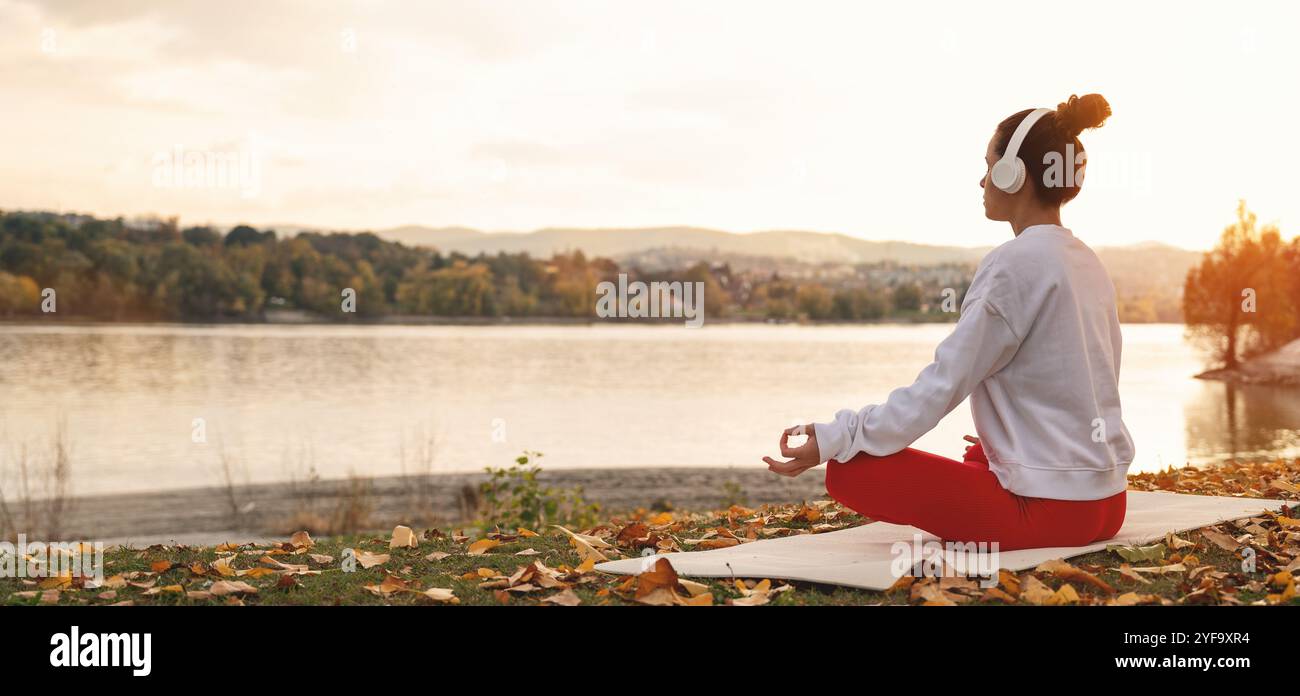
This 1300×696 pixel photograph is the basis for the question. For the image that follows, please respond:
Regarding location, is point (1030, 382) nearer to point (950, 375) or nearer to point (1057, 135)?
point (950, 375)

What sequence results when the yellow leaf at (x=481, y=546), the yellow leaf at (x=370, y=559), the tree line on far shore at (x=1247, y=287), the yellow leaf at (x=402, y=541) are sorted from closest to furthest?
the yellow leaf at (x=370, y=559) → the yellow leaf at (x=481, y=546) → the yellow leaf at (x=402, y=541) → the tree line on far shore at (x=1247, y=287)

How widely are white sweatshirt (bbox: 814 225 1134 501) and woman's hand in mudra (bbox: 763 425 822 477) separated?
0.03 metres

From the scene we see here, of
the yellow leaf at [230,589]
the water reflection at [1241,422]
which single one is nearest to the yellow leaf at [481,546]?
the yellow leaf at [230,589]

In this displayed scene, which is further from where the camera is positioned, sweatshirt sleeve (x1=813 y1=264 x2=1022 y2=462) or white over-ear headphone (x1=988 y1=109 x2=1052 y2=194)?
white over-ear headphone (x1=988 y1=109 x2=1052 y2=194)

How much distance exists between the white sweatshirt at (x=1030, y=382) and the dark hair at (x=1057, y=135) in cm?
15

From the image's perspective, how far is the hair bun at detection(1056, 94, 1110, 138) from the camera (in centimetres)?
342

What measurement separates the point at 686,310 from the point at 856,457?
12.5ft

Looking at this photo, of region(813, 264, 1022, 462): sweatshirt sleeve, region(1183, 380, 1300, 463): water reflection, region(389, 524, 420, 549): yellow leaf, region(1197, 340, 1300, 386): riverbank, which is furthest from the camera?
region(1197, 340, 1300, 386): riverbank

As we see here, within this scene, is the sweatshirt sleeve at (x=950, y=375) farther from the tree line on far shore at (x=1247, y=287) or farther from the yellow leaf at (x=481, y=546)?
the tree line on far shore at (x=1247, y=287)

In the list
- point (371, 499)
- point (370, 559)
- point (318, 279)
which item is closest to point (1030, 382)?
point (370, 559)

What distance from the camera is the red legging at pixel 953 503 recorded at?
3545 mm

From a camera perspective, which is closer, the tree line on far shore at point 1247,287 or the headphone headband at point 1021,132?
the headphone headband at point 1021,132

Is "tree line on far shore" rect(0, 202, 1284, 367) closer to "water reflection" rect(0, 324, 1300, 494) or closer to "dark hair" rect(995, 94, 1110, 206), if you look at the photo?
"water reflection" rect(0, 324, 1300, 494)

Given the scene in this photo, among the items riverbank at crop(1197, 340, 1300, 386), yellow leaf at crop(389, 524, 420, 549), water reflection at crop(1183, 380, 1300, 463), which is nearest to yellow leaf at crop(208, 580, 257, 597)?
yellow leaf at crop(389, 524, 420, 549)
